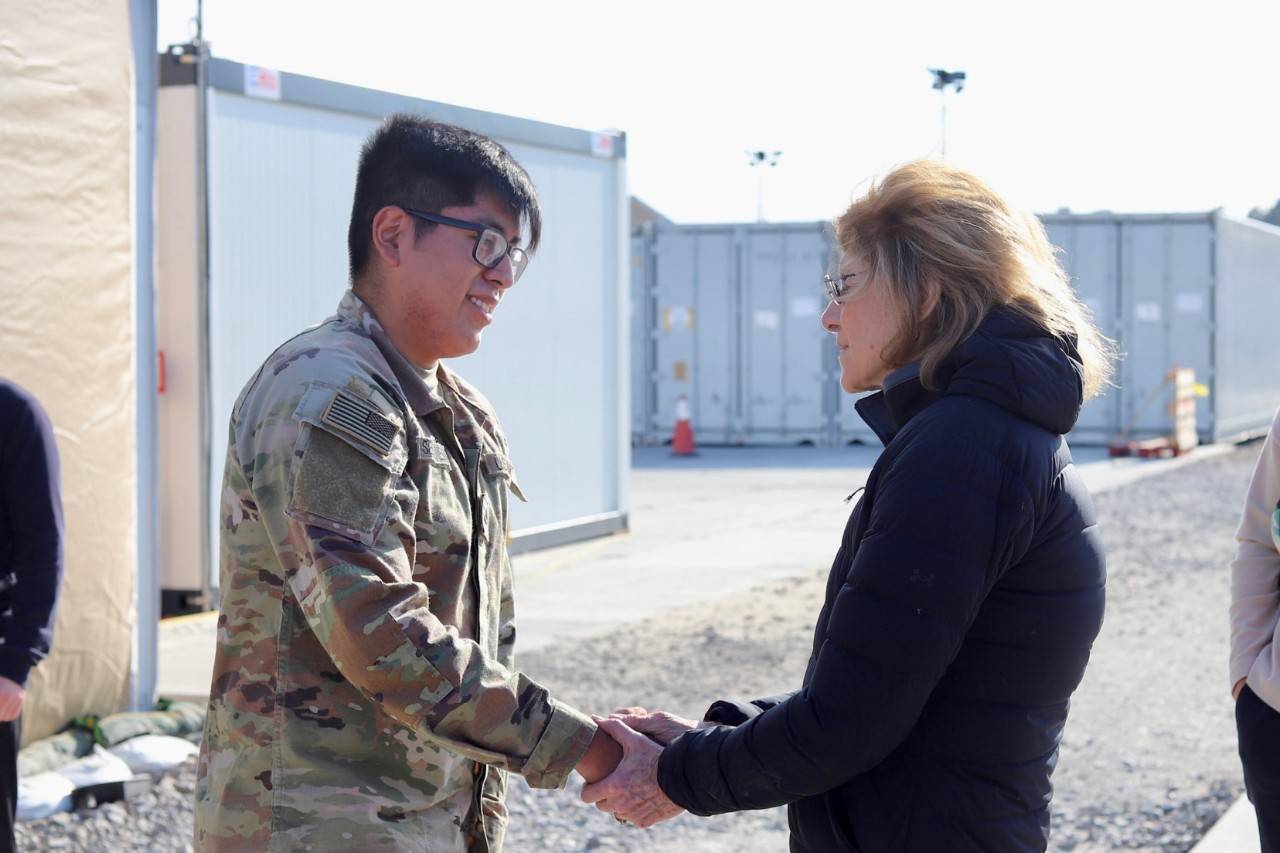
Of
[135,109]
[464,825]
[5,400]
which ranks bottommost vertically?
[464,825]

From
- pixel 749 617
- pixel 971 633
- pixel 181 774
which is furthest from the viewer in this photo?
pixel 749 617

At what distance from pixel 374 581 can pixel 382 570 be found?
30 millimetres

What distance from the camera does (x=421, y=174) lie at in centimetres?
260

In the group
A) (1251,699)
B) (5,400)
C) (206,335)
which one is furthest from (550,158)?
(1251,699)

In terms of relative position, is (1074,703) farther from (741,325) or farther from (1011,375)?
(741,325)

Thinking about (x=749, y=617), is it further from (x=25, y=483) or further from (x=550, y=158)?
(x=25, y=483)

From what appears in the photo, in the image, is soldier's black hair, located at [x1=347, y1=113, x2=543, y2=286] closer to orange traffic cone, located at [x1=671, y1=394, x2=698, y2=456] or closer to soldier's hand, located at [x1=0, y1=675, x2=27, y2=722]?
soldier's hand, located at [x1=0, y1=675, x2=27, y2=722]

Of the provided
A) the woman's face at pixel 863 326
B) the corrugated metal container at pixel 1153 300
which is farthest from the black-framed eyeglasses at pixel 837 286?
the corrugated metal container at pixel 1153 300

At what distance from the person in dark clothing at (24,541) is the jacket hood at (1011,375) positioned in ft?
7.53

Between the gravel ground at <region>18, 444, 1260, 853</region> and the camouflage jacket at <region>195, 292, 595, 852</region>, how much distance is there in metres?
2.84

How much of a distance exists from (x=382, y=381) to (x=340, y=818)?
28.2 inches

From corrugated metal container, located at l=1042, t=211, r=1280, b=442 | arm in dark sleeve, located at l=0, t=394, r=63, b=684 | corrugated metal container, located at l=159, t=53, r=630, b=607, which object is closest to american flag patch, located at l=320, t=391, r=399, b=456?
arm in dark sleeve, located at l=0, t=394, r=63, b=684

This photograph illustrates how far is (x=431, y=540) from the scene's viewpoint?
97.0 inches

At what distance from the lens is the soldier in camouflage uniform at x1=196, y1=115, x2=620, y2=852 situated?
232cm
